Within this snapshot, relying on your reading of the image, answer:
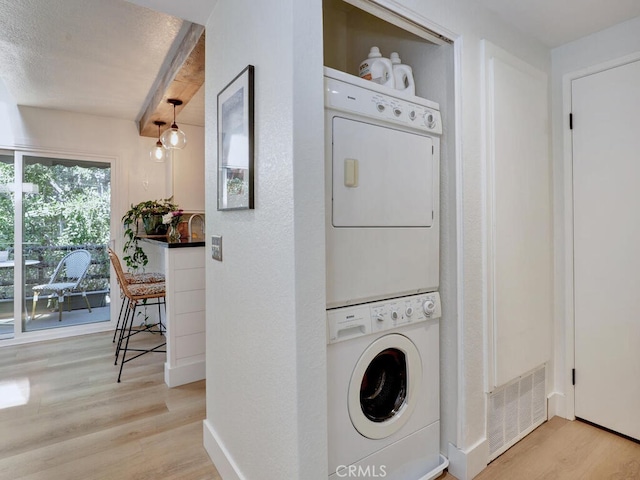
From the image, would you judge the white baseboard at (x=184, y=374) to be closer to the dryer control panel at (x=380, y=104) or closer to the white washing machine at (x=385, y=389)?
the white washing machine at (x=385, y=389)

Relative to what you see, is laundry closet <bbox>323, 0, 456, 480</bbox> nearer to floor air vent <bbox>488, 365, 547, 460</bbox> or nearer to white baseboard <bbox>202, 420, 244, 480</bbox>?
floor air vent <bbox>488, 365, 547, 460</bbox>

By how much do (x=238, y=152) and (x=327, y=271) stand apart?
631 mm

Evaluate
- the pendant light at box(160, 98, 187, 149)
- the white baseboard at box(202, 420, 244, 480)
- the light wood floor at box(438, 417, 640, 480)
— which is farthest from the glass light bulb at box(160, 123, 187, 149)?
the light wood floor at box(438, 417, 640, 480)

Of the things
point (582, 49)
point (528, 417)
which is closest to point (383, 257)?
point (528, 417)

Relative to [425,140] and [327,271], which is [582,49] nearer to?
[425,140]

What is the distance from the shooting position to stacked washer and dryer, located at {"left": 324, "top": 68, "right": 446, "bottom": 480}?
132cm

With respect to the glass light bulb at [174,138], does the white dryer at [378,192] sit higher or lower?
lower

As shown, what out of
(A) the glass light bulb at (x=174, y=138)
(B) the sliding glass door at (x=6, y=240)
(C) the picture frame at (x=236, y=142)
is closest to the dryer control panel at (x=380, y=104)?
(C) the picture frame at (x=236, y=142)

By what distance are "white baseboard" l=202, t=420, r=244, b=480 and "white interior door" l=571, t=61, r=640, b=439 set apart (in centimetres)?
206

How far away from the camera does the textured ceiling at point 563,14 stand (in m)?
1.74

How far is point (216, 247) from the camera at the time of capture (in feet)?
5.75

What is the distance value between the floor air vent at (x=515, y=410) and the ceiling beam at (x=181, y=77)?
263 cm

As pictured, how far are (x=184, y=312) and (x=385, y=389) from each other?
1.75 m

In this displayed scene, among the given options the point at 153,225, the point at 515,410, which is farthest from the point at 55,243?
the point at 515,410
